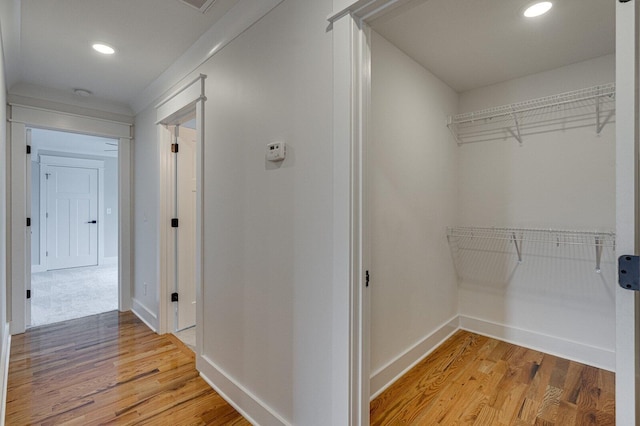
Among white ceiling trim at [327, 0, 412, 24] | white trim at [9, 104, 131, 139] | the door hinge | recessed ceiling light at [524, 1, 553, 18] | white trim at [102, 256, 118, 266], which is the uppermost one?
recessed ceiling light at [524, 1, 553, 18]

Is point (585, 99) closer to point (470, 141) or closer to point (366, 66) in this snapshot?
point (470, 141)

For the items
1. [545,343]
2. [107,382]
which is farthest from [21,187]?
A: [545,343]

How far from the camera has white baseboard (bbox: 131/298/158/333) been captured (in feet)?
9.87

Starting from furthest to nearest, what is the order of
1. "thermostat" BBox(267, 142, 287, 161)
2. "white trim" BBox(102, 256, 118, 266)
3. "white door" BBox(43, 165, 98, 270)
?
"white trim" BBox(102, 256, 118, 266), "white door" BBox(43, 165, 98, 270), "thermostat" BBox(267, 142, 287, 161)

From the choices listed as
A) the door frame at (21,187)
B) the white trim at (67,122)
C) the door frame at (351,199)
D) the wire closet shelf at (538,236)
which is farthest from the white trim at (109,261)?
the door frame at (351,199)

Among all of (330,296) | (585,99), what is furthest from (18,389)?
(585,99)

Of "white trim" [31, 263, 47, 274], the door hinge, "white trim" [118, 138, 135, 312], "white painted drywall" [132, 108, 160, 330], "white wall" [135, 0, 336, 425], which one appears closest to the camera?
the door hinge

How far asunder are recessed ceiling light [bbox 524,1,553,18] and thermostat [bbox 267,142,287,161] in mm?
1581

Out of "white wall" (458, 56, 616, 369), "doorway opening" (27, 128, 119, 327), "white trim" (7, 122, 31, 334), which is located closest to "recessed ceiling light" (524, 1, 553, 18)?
"white wall" (458, 56, 616, 369)

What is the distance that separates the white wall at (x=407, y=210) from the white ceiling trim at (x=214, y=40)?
74 centimetres

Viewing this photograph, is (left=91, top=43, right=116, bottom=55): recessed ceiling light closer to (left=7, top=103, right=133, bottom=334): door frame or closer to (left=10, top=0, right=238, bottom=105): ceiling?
(left=10, top=0, right=238, bottom=105): ceiling

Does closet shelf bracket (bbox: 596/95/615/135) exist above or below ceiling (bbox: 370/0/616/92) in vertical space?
below

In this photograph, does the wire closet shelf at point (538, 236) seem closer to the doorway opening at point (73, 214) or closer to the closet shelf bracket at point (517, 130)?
the closet shelf bracket at point (517, 130)

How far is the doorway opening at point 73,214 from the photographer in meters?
4.97
